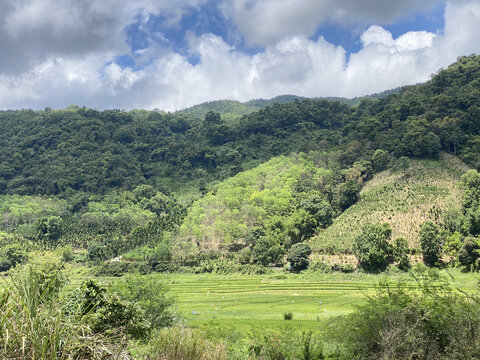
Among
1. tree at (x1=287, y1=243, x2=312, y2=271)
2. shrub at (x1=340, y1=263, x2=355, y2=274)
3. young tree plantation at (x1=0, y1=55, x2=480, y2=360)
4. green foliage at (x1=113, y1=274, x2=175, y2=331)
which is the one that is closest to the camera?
young tree plantation at (x1=0, y1=55, x2=480, y2=360)

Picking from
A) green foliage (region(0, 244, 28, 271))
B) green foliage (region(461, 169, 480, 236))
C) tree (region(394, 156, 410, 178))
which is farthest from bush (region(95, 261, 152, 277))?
tree (region(394, 156, 410, 178))

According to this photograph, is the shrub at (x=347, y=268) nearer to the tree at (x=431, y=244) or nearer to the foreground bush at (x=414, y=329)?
the tree at (x=431, y=244)

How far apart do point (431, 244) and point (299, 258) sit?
2021cm

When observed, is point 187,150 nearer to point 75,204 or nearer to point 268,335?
point 75,204

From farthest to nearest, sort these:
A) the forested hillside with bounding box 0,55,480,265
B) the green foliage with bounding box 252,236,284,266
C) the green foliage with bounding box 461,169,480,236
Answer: the forested hillside with bounding box 0,55,480,265 → the green foliage with bounding box 252,236,284,266 → the green foliage with bounding box 461,169,480,236

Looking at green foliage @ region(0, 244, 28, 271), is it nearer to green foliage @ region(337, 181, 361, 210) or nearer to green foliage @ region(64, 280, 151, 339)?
green foliage @ region(337, 181, 361, 210)

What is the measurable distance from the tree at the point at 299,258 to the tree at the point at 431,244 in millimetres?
17949

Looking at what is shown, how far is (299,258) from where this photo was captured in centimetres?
6072

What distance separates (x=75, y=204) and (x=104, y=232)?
30564 mm

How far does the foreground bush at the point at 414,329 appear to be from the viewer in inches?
552

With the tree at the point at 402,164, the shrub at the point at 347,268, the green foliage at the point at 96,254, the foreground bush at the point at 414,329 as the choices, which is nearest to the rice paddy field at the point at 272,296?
the shrub at the point at 347,268

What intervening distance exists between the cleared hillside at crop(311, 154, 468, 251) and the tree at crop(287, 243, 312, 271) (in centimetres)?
495

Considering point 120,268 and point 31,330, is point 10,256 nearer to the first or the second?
point 120,268

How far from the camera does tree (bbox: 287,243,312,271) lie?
199 feet
